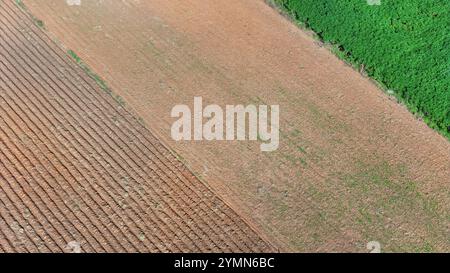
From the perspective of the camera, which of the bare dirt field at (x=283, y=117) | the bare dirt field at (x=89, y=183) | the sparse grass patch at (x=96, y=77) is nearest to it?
the bare dirt field at (x=89, y=183)

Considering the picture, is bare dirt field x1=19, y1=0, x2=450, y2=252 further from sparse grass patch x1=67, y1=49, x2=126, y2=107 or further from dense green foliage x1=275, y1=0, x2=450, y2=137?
dense green foliage x1=275, y1=0, x2=450, y2=137

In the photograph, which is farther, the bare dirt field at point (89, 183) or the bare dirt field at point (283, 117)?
the bare dirt field at point (283, 117)

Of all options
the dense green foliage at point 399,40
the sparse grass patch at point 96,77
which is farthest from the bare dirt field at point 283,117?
the dense green foliage at point 399,40

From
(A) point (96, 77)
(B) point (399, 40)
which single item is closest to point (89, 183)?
(A) point (96, 77)

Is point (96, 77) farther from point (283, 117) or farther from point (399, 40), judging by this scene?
point (399, 40)

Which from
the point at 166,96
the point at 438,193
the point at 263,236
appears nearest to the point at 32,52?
the point at 166,96

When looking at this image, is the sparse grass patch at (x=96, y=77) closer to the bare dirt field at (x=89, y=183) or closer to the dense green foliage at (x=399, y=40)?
the bare dirt field at (x=89, y=183)
